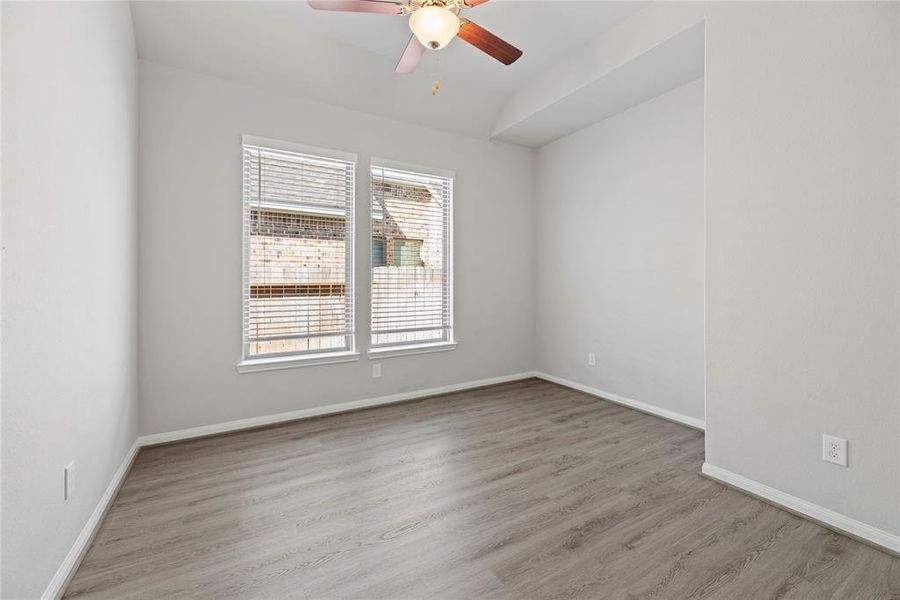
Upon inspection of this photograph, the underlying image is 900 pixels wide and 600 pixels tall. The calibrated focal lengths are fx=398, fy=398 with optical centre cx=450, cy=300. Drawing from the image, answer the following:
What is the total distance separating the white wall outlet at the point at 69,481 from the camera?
154 centimetres

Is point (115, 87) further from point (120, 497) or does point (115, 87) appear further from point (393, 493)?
point (393, 493)

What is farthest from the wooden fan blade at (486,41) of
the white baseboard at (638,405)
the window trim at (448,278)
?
the white baseboard at (638,405)

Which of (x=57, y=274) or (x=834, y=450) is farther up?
(x=57, y=274)

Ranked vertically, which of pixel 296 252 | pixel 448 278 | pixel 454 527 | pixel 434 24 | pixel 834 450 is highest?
pixel 434 24

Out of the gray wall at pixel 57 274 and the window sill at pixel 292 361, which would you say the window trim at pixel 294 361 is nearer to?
the window sill at pixel 292 361

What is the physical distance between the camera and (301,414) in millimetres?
3387

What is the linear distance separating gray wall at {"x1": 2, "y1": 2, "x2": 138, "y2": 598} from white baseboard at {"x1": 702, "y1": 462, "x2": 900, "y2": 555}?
123 inches

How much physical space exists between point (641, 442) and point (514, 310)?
205 centimetres

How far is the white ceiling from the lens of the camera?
272 cm

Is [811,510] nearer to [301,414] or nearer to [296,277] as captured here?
[301,414]

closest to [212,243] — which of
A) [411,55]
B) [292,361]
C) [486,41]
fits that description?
[292,361]

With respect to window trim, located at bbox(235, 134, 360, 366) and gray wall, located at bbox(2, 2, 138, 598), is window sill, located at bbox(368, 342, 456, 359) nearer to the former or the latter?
window trim, located at bbox(235, 134, 360, 366)

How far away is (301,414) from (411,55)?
9.42 ft

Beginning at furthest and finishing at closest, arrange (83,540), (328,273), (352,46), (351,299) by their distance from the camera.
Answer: (351,299), (328,273), (352,46), (83,540)
